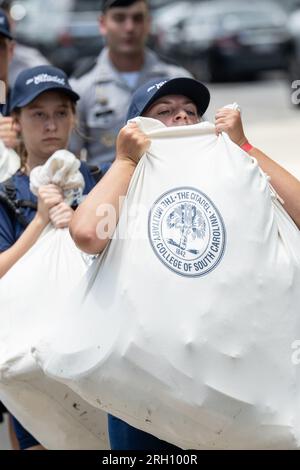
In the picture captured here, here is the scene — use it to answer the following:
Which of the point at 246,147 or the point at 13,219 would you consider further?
the point at 13,219

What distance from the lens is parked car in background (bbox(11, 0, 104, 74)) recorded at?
2183 centimetres

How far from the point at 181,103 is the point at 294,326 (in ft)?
2.96

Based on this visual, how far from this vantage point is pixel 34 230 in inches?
167

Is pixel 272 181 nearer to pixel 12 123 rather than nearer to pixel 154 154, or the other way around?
pixel 154 154

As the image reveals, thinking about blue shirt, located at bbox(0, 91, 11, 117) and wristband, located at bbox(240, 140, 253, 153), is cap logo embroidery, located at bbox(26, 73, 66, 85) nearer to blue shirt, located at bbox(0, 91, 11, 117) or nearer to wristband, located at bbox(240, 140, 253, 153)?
blue shirt, located at bbox(0, 91, 11, 117)

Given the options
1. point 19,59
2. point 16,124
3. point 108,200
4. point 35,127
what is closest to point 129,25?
point 19,59

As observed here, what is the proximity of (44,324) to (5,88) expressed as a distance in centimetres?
178

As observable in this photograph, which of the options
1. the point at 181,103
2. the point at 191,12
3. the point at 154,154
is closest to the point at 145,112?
the point at 181,103

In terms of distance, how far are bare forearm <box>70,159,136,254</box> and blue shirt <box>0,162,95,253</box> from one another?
84 cm

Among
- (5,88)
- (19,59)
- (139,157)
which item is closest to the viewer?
(139,157)

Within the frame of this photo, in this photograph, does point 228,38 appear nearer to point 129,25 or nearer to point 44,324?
point 129,25

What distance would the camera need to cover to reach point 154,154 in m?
3.71

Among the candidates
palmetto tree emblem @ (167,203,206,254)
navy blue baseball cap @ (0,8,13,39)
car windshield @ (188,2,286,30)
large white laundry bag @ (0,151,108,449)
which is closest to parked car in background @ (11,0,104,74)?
car windshield @ (188,2,286,30)

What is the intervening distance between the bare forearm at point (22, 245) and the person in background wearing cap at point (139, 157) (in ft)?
1.64
